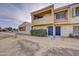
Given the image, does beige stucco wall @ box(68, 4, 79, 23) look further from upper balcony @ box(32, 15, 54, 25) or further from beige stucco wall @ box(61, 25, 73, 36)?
upper balcony @ box(32, 15, 54, 25)

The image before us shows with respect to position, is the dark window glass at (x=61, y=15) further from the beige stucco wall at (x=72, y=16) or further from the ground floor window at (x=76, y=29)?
the ground floor window at (x=76, y=29)

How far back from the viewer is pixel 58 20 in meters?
3.11

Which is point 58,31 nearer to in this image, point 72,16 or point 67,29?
point 67,29

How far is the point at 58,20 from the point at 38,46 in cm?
64

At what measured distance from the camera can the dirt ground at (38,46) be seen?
119 inches

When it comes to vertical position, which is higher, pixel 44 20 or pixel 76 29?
pixel 44 20

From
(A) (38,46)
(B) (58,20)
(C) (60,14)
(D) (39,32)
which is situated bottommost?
(A) (38,46)

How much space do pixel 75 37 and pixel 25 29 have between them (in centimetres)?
98

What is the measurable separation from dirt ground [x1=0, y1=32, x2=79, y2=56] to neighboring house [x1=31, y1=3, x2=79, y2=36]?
0.16 metres

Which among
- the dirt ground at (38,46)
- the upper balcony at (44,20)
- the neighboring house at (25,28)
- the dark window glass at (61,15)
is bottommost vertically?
the dirt ground at (38,46)

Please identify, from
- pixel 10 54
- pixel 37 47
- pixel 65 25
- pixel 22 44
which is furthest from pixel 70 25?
pixel 10 54

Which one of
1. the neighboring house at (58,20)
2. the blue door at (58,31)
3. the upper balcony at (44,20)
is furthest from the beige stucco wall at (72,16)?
the upper balcony at (44,20)

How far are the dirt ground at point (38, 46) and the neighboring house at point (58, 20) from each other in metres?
0.16

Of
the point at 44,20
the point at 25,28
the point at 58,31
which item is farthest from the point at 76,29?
the point at 25,28
